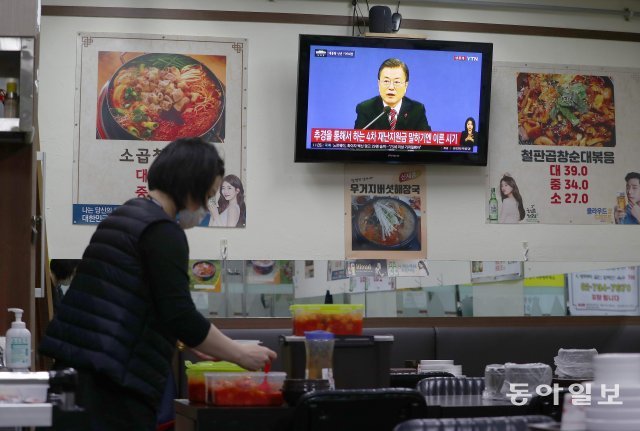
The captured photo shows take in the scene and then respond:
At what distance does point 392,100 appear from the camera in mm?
6902

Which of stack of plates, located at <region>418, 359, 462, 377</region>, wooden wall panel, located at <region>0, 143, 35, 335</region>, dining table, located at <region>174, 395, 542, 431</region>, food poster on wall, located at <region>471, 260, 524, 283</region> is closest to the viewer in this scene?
dining table, located at <region>174, 395, 542, 431</region>

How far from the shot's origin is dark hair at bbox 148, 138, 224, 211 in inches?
118

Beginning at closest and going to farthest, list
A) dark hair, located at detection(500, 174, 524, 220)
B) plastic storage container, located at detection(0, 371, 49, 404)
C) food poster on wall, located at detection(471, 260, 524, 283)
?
plastic storage container, located at detection(0, 371, 49, 404) < food poster on wall, located at detection(471, 260, 524, 283) < dark hair, located at detection(500, 174, 524, 220)

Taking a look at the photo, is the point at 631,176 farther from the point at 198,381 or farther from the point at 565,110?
the point at 198,381

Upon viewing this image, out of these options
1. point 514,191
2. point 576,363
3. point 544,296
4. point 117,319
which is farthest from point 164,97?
point 117,319

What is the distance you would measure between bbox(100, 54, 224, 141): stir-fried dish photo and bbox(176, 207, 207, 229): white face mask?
3748mm

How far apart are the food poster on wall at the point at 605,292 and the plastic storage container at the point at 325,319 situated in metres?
4.08

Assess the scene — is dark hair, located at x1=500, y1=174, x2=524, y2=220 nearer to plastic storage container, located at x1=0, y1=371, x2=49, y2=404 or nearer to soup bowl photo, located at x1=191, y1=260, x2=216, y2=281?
soup bowl photo, located at x1=191, y1=260, x2=216, y2=281

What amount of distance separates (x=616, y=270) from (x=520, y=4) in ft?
7.00

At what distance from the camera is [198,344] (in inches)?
116

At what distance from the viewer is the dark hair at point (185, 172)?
2990 millimetres

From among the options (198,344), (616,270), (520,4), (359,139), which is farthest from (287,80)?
(198,344)

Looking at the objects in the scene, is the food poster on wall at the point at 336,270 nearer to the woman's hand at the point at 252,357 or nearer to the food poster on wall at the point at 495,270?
the food poster on wall at the point at 495,270
